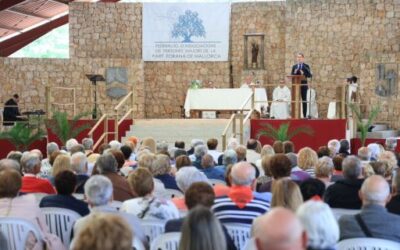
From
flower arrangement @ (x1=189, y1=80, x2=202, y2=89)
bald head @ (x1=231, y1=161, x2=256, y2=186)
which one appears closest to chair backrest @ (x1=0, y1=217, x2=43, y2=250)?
bald head @ (x1=231, y1=161, x2=256, y2=186)

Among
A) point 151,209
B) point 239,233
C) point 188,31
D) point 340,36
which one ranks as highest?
point 188,31

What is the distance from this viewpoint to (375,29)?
19.7 metres

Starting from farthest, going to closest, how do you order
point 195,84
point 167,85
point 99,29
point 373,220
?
point 99,29 → point 167,85 → point 195,84 → point 373,220

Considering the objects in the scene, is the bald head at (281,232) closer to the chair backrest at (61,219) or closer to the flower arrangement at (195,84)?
the chair backrest at (61,219)

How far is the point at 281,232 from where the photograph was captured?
258 cm

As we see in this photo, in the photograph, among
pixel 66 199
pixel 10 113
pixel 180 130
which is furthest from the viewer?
pixel 10 113

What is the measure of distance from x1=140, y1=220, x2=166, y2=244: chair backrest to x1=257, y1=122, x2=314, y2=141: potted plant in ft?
30.9

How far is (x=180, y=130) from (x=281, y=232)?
519 inches

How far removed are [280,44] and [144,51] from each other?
3.78 metres

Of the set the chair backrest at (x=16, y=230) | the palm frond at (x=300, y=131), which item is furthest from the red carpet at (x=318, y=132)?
the chair backrest at (x=16, y=230)

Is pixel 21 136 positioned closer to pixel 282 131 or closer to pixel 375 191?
pixel 282 131

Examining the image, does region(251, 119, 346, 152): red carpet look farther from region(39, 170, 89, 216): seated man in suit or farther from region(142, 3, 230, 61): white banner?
region(39, 170, 89, 216): seated man in suit

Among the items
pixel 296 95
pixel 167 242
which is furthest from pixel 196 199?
pixel 296 95

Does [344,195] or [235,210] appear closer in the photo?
[235,210]
